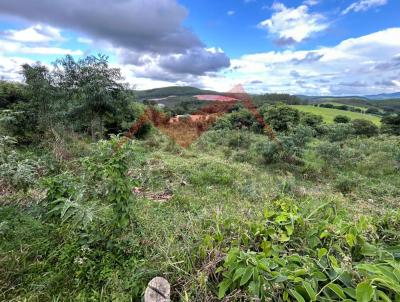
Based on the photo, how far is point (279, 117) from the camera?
Answer: 39.6 ft

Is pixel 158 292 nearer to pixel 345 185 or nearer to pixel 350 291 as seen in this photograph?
pixel 350 291

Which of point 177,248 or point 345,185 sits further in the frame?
point 345,185

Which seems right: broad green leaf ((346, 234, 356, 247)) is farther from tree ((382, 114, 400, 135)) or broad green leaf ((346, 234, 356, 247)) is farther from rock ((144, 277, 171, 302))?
tree ((382, 114, 400, 135))

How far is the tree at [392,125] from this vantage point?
1308cm

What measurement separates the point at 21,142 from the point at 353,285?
8903 mm

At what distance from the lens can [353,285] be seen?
142cm

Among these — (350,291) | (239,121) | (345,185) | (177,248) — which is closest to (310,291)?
(350,291)

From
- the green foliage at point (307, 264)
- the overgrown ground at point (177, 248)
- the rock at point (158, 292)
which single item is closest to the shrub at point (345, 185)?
the overgrown ground at point (177, 248)

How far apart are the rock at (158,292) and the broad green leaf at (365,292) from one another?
3.54 feet

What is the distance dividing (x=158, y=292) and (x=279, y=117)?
11447 mm

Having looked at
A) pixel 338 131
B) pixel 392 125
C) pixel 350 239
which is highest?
pixel 350 239

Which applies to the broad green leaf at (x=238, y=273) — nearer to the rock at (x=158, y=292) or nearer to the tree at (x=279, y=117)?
the rock at (x=158, y=292)

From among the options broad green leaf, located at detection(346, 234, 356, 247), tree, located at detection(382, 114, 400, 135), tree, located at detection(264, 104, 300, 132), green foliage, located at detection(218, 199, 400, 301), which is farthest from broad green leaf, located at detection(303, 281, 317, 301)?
tree, located at detection(382, 114, 400, 135)

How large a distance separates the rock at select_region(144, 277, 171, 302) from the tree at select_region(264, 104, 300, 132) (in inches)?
427
